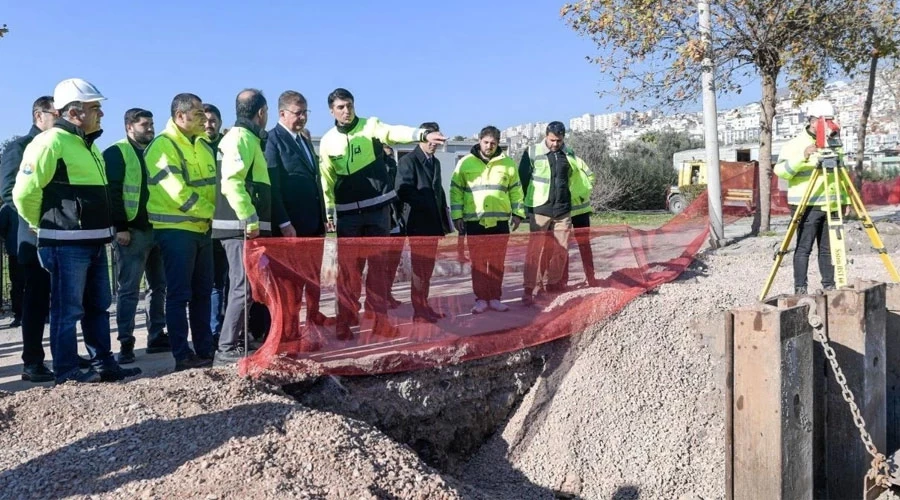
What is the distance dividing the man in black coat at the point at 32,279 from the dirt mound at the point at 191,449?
4.32ft

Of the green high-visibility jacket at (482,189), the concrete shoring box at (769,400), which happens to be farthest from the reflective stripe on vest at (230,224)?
the concrete shoring box at (769,400)

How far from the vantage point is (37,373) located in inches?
203

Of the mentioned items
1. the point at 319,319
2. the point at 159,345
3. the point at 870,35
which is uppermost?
the point at 870,35

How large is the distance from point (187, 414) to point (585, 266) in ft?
13.1

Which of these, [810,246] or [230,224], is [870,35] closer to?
[810,246]

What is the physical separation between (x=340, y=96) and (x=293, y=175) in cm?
70

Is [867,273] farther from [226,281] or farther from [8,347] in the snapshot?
[8,347]

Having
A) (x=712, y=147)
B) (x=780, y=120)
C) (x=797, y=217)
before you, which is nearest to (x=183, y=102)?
(x=797, y=217)

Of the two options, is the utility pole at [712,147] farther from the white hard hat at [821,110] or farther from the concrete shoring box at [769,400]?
the concrete shoring box at [769,400]

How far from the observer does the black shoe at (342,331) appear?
195 inches

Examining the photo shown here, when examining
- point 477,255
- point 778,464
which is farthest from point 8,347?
point 778,464

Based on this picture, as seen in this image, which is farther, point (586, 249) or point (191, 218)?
point (586, 249)

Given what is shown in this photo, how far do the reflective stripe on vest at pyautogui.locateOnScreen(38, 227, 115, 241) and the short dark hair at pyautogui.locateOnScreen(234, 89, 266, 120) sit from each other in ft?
3.84

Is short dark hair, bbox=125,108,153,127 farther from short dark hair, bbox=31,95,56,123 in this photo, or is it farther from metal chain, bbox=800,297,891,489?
metal chain, bbox=800,297,891,489
